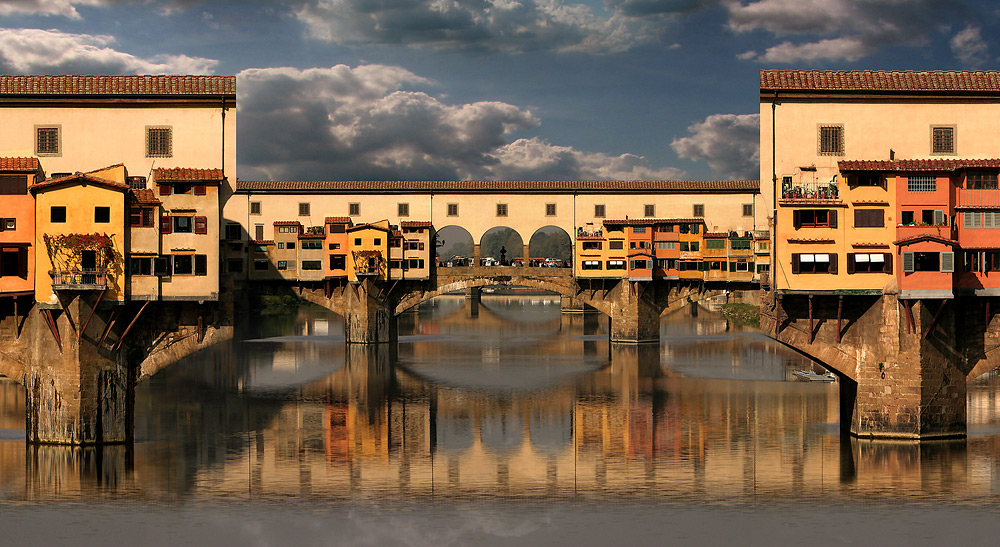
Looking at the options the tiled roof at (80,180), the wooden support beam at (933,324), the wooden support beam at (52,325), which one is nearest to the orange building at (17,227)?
the tiled roof at (80,180)

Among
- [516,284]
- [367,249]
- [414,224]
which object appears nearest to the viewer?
[367,249]

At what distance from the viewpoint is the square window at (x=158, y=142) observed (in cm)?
4403

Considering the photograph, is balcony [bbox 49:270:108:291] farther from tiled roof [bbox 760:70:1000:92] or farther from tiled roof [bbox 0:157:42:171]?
tiled roof [bbox 760:70:1000:92]

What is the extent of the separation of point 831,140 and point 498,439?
21025mm

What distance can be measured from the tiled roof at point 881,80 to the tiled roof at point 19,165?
1259 inches

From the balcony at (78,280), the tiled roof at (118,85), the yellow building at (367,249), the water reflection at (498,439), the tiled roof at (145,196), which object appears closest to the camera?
the water reflection at (498,439)

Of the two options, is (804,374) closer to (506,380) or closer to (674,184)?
(506,380)

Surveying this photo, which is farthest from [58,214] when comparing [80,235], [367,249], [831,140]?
[367,249]

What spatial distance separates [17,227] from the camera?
37094 millimetres

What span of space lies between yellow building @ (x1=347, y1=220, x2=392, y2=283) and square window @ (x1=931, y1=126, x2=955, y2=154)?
4886cm

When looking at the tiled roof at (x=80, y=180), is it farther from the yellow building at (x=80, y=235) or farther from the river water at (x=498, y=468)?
the river water at (x=498, y=468)

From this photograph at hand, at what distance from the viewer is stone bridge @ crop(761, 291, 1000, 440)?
119ft

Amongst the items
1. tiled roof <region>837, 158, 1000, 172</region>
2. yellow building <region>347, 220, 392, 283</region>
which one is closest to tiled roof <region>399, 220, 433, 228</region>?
yellow building <region>347, 220, 392, 283</region>

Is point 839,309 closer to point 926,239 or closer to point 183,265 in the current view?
point 926,239
